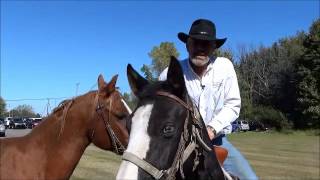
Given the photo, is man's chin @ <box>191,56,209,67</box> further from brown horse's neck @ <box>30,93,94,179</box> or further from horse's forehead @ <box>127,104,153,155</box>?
brown horse's neck @ <box>30,93,94,179</box>

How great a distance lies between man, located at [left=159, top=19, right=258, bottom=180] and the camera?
4.26 meters

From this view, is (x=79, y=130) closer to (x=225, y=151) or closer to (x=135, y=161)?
(x=225, y=151)

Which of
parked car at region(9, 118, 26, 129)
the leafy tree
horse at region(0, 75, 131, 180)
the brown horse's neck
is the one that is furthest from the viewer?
parked car at region(9, 118, 26, 129)

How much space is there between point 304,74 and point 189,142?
70014 mm

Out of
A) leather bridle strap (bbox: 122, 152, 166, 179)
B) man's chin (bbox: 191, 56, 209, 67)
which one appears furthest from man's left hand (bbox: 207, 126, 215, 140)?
leather bridle strap (bbox: 122, 152, 166, 179)

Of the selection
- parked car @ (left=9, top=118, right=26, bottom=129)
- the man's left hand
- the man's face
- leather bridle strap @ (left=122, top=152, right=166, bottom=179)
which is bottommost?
parked car @ (left=9, top=118, right=26, bottom=129)

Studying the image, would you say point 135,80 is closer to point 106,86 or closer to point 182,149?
point 182,149

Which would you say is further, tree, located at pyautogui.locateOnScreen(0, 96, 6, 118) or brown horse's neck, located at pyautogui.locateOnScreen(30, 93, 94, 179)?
tree, located at pyautogui.locateOnScreen(0, 96, 6, 118)

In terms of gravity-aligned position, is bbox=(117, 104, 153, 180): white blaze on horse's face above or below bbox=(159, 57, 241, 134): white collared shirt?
below

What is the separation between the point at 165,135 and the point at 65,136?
406 centimetres

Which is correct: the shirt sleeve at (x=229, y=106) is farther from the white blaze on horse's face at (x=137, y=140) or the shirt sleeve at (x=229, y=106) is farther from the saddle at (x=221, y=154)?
the white blaze on horse's face at (x=137, y=140)

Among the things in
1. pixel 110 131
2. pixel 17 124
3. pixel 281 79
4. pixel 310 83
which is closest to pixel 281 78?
pixel 281 79

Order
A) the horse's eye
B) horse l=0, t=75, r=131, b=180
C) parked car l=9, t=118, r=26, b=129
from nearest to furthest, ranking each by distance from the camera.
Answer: the horse's eye, horse l=0, t=75, r=131, b=180, parked car l=9, t=118, r=26, b=129

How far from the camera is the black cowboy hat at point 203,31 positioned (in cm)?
420
